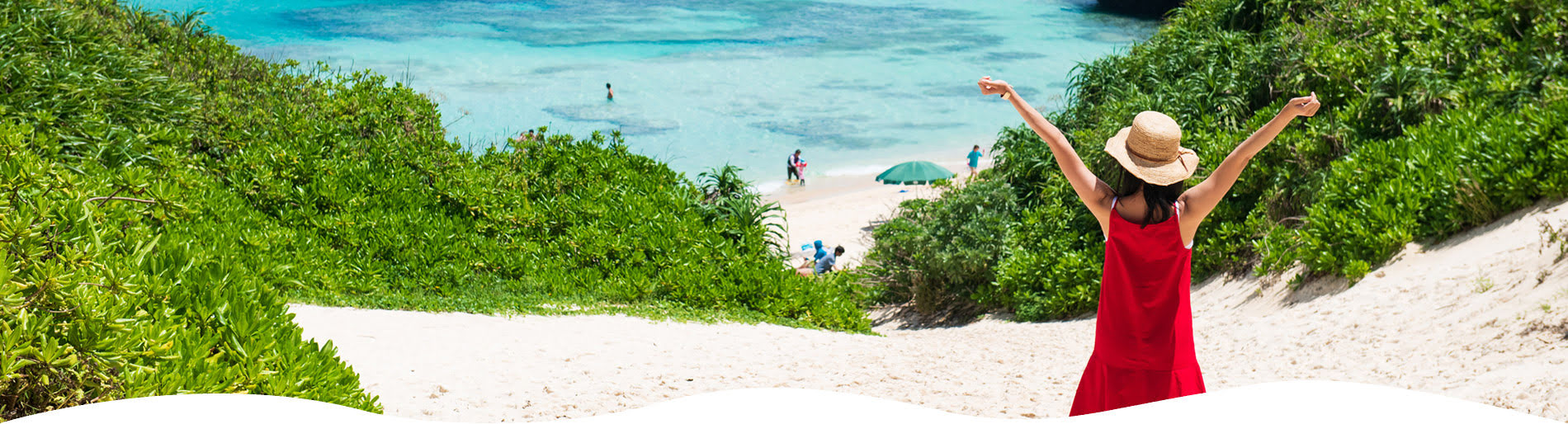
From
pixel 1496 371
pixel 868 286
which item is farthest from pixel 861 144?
pixel 1496 371

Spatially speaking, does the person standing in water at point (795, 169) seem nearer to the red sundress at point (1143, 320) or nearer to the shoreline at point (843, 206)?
the shoreline at point (843, 206)

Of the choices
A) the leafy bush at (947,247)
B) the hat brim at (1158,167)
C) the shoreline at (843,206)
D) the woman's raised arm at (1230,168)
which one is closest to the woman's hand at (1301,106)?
the woman's raised arm at (1230,168)

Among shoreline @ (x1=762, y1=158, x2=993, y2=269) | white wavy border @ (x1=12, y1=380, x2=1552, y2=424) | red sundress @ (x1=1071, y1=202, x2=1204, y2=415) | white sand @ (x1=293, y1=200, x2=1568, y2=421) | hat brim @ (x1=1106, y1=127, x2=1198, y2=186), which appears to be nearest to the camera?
white wavy border @ (x1=12, y1=380, x2=1552, y2=424)

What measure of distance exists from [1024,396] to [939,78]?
37.7m

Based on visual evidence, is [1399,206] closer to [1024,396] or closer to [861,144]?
[1024,396]

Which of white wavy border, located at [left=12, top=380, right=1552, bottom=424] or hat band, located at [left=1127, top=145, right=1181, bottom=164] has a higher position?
hat band, located at [left=1127, top=145, right=1181, bottom=164]

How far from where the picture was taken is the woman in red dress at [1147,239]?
3.03m

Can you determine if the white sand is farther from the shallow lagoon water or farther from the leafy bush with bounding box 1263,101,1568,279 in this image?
the shallow lagoon water

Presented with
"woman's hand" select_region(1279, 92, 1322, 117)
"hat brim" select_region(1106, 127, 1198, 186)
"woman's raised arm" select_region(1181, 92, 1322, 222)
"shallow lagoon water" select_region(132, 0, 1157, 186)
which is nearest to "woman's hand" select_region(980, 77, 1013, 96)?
"hat brim" select_region(1106, 127, 1198, 186)

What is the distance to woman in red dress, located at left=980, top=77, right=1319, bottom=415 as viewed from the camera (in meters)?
3.03

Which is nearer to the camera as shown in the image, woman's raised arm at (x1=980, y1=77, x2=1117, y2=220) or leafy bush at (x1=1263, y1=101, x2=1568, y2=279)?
woman's raised arm at (x1=980, y1=77, x2=1117, y2=220)

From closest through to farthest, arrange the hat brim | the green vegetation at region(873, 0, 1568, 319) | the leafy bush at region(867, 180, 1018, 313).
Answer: the hat brim
the green vegetation at region(873, 0, 1568, 319)
the leafy bush at region(867, 180, 1018, 313)

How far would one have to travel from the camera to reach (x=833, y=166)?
95.2 feet

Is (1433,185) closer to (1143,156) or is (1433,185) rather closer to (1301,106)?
→ (1301,106)
